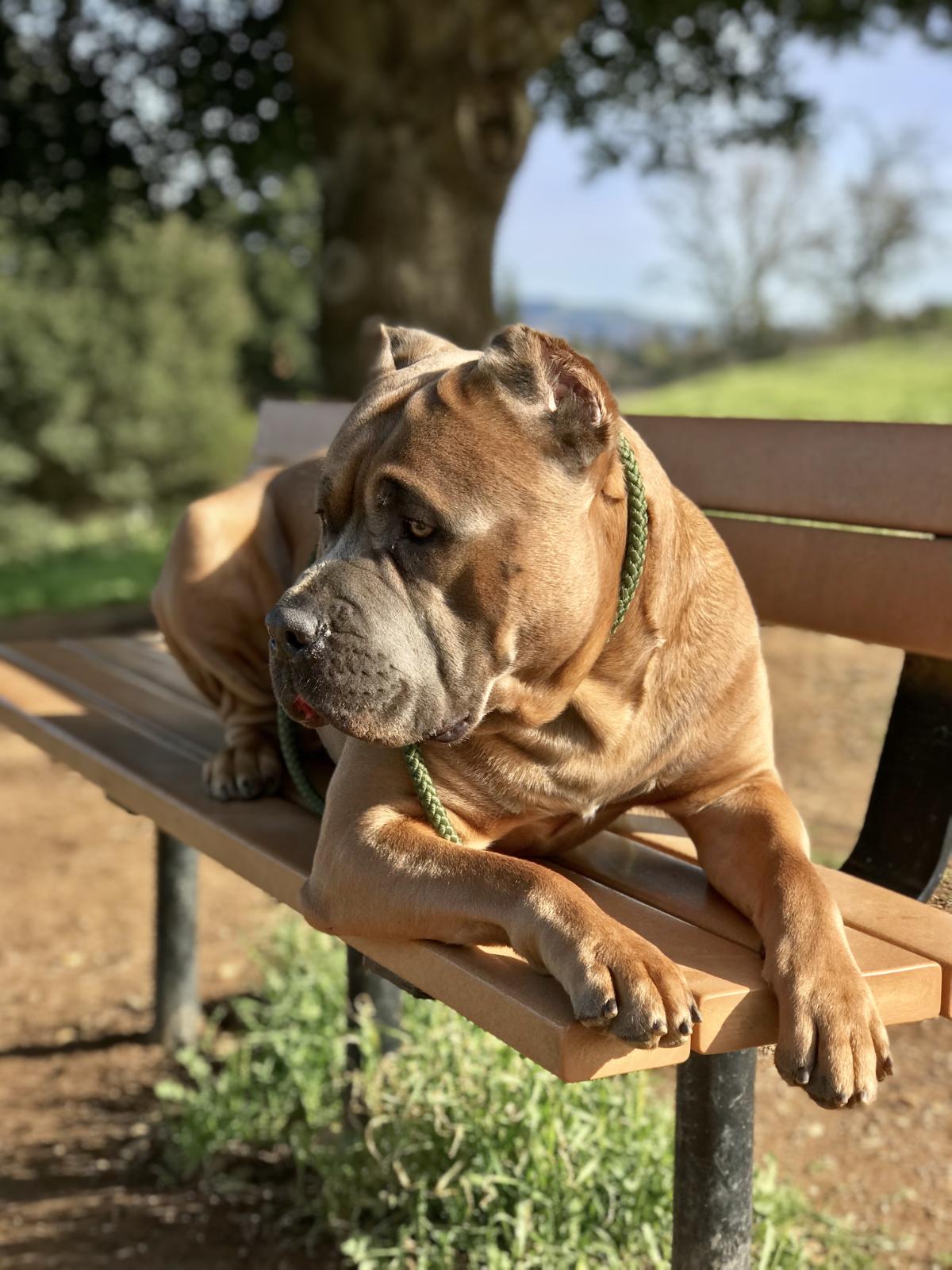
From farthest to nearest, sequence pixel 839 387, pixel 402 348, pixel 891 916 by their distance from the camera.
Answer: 1. pixel 839 387
2. pixel 402 348
3. pixel 891 916

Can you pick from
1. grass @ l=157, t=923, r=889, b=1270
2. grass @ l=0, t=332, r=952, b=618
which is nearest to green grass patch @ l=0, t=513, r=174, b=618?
grass @ l=0, t=332, r=952, b=618

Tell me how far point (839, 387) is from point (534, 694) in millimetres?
13009

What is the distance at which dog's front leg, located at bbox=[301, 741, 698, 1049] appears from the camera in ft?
5.72

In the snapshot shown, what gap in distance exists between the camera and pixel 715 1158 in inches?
89.9

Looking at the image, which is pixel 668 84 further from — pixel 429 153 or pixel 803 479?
pixel 803 479

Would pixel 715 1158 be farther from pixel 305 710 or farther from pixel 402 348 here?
pixel 402 348

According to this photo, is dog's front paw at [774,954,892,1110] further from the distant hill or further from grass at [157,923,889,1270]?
the distant hill

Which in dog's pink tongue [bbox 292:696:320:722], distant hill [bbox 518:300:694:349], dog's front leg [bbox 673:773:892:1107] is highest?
dog's pink tongue [bbox 292:696:320:722]

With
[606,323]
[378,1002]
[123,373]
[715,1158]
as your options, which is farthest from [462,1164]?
Result: [123,373]

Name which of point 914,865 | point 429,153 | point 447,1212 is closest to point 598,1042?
point 914,865

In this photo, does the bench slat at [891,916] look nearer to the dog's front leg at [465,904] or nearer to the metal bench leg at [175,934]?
the dog's front leg at [465,904]

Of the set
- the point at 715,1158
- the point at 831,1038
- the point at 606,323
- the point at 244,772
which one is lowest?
the point at 606,323

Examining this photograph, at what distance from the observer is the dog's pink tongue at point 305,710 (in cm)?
214

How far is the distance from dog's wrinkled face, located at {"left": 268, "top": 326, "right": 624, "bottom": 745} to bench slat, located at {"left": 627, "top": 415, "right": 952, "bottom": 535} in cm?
103
